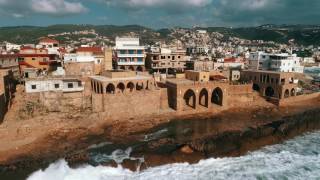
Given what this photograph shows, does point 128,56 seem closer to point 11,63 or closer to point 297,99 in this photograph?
point 11,63

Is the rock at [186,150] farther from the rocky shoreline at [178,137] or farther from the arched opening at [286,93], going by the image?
the arched opening at [286,93]

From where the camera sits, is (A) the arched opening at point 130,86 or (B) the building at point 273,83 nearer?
(A) the arched opening at point 130,86

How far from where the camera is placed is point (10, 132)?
1126 inches

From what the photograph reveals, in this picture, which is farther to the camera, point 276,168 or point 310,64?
point 310,64

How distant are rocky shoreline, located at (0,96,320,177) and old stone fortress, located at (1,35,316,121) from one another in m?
2.57

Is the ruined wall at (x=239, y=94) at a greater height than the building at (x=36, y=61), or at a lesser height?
lesser

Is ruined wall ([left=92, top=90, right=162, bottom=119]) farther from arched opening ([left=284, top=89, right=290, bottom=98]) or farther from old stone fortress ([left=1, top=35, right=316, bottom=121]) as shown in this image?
arched opening ([left=284, top=89, right=290, bottom=98])

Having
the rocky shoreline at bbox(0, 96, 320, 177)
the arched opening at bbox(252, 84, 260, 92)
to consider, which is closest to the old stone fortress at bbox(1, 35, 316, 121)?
the arched opening at bbox(252, 84, 260, 92)

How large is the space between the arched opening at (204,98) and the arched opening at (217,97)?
2.02 meters

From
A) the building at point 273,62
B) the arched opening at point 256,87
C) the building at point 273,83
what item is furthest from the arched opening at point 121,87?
the building at point 273,62

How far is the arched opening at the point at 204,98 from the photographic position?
41.6 m

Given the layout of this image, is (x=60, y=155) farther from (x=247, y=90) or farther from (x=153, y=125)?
(x=247, y=90)

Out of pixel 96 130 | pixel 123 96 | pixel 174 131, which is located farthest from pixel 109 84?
pixel 174 131

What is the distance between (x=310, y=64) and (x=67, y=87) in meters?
108
